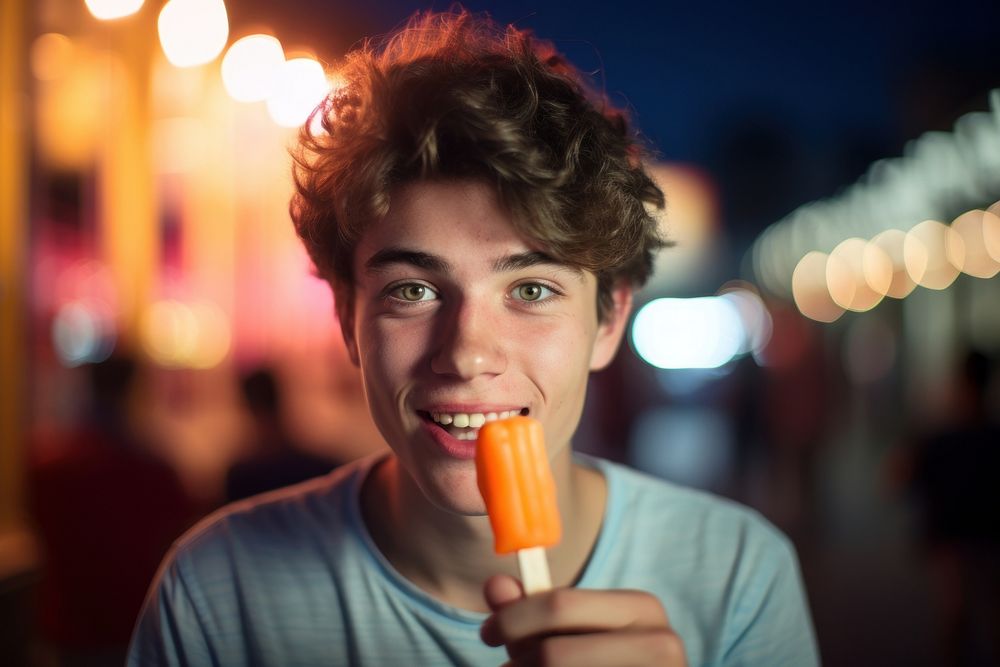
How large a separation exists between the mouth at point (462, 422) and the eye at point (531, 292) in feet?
0.83

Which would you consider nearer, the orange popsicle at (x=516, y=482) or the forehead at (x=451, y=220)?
the orange popsicle at (x=516, y=482)

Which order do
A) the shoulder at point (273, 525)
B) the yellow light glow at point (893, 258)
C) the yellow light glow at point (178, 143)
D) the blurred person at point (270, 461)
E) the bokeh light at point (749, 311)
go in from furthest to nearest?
1. the bokeh light at point (749, 311)
2. the yellow light glow at point (893, 258)
3. the yellow light glow at point (178, 143)
4. the blurred person at point (270, 461)
5. the shoulder at point (273, 525)

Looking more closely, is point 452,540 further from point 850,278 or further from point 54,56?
point 850,278

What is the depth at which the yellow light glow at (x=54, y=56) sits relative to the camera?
8.05 metres

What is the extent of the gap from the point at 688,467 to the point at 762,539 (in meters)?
12.0

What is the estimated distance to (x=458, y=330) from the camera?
169cm

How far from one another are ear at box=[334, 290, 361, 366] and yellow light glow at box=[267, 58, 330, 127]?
528 cm

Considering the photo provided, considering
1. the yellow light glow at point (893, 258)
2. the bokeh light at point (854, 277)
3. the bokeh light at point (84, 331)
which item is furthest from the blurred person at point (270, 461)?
the bokeh light at point (854, 277)

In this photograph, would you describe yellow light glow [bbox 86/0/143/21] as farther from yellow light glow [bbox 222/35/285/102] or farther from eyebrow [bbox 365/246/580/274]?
eyebrow [bbox 365/246/580/274]

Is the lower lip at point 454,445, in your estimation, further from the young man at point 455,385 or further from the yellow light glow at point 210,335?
the yellow light glow at point 210,335

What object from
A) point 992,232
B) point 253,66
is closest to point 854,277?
point 992,232

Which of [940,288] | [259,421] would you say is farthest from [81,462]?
[940,288]

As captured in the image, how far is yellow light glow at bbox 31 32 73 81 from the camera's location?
805cm

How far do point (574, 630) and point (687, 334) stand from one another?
41.4 m
